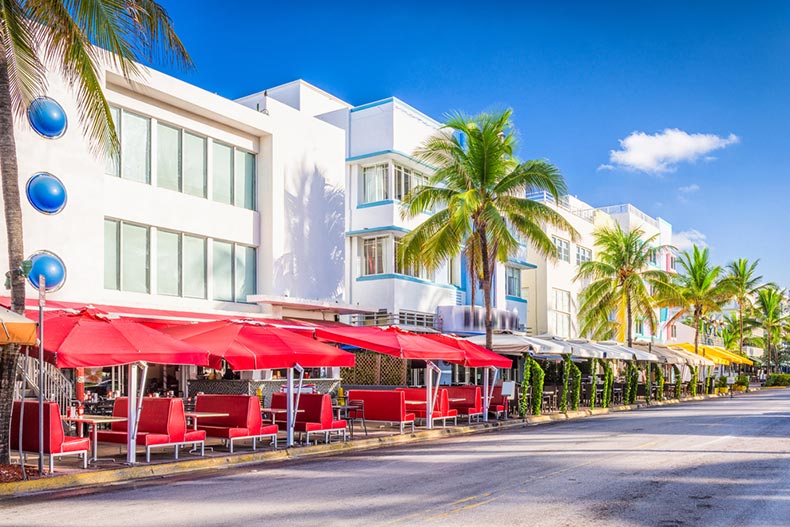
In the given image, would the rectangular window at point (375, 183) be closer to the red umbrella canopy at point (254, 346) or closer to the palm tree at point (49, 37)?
the red umbrella canopy at point (254, 346)

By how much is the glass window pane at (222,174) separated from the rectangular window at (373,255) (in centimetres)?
782

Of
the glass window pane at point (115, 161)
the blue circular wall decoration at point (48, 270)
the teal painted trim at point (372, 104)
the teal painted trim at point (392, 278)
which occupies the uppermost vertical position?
the teal painted trim at point (372, 104)

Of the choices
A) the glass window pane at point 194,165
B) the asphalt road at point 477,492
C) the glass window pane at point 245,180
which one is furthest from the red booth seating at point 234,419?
the glass window pane at point 245,180

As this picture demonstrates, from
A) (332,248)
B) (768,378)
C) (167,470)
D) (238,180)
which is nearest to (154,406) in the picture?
(167,470)

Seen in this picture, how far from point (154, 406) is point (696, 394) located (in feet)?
139

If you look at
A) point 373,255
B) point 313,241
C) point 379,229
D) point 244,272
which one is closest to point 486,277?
point 379,229

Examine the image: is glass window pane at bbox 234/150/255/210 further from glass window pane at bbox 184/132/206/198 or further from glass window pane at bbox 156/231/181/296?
glass window pane at bbox 156/231/181/296

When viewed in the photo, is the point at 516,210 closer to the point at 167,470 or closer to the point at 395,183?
the point at 395,183

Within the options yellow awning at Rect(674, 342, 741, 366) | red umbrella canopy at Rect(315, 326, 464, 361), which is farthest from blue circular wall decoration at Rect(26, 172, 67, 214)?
yellow awning at Rect(674, 342, 741, 366)

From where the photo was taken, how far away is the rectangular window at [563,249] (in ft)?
156

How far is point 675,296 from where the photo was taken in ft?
139

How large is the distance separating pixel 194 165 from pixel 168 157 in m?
1.00

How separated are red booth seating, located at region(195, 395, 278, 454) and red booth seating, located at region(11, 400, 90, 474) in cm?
307

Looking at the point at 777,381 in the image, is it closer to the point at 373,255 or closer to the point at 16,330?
the point at 373,255
